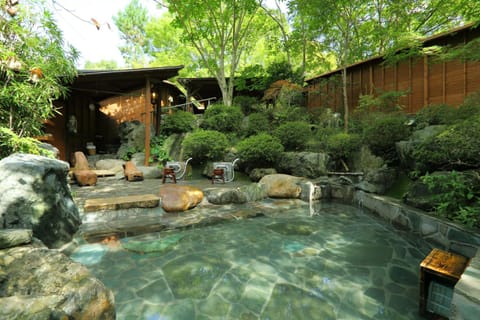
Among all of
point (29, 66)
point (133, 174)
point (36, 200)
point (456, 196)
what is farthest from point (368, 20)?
point (36, 200)

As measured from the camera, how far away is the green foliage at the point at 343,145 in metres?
7.96

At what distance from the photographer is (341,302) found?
261cm

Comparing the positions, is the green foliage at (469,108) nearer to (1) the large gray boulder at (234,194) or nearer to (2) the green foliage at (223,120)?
(1) the large gray boulder at (234,194)

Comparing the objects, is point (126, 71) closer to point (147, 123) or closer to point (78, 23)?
point (147, 123)

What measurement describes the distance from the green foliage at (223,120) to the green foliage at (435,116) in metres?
7.07

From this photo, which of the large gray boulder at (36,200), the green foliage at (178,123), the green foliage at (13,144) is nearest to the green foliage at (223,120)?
the green foliage at (178,123)

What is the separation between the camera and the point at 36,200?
11.5 ft

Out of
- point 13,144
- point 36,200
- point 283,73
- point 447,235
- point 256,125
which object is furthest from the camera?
point 283,73

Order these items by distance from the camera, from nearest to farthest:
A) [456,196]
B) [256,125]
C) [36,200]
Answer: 1. [36,200]
2. [456,196]
3. [256,125]

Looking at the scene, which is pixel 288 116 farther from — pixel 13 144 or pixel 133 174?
pixel 13 144

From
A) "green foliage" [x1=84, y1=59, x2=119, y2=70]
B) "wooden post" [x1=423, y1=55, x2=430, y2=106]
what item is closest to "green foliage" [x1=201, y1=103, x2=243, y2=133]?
"wooden post" [x1=423, y1=55, x2=430, y2=106]

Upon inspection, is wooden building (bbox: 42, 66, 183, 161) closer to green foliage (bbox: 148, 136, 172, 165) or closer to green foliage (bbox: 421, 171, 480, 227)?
green foliage (bbox: 148, 136, 172, 165)

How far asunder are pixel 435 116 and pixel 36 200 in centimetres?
984

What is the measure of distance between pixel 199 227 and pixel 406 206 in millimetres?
4291
